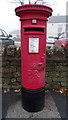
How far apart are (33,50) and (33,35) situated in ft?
0.82

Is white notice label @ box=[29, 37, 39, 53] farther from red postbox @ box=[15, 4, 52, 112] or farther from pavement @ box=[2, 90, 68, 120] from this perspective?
pavement @ box=[2, 90, 68, 120]

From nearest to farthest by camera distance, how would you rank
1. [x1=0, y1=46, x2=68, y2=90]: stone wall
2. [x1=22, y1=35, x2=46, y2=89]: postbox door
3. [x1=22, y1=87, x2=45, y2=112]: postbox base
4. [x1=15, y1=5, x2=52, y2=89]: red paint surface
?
1. [x1=15, y1=5, x2=52, y2=89]: red paint surface
2. [x1=22, y1=35, x2=46, y2=89]: postbox door
3. [x1=22, y1=87, x2=45, y2=112]: postbox base
4. [x1=0, y1=46, x2=68, y2=90]: stone wall

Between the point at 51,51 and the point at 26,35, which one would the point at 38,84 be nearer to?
the point at 26,35

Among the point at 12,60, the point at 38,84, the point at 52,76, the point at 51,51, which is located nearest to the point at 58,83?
the point at 52,76

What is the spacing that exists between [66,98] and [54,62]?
932 millimetres

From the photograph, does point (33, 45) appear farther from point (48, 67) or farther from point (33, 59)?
point (48, 67)

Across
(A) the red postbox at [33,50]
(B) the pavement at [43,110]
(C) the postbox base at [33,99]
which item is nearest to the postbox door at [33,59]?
(A) the red postbox at [33,50]

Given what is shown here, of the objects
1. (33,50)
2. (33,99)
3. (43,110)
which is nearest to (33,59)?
(33,50)

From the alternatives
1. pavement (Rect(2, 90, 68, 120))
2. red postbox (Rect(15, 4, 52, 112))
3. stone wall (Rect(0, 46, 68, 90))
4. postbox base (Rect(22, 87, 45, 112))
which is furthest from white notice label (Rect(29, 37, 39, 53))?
pavement (Rect(2, 90, 68, 120))

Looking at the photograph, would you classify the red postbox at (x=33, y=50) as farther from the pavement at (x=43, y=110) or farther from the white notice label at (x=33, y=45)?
the pavement at (x=43, y=110)

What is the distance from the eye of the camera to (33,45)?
1886 mm

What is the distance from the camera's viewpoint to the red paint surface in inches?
70.2

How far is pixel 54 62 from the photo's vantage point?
9.72 ft

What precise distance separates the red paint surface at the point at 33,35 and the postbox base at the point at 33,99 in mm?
98
